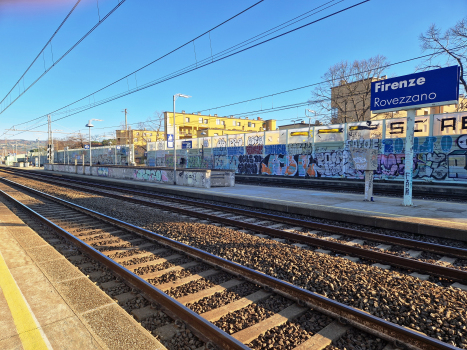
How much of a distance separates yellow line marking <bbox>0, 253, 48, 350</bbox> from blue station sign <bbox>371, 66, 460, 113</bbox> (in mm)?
11895

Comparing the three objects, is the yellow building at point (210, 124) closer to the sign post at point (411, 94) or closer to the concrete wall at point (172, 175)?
the concrete wall at point (172, 175)

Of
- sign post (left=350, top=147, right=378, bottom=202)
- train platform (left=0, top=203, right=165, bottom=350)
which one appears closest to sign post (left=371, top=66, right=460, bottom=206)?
sign post (left=350, top=147, right=378, bottom=202)

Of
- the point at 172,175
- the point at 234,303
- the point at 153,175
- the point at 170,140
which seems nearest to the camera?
the point at 234,303

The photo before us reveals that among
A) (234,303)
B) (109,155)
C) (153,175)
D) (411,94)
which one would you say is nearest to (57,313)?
(234,303)

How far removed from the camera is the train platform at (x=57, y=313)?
288cm

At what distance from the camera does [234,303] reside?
156 inches

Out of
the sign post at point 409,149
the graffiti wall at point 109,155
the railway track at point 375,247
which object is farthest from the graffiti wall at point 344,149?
the graffiti wall at point 109,155

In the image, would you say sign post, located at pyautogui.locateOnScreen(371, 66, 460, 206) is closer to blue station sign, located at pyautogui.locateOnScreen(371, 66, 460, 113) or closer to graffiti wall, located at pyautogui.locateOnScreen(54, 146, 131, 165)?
blue station sign, located at pyautogui.locateOnScreen(371, 66, 460, 113)

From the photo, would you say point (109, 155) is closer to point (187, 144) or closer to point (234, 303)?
point (187, 144)

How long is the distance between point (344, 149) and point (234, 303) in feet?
73.4

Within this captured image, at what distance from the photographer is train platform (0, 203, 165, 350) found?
2.88 metres

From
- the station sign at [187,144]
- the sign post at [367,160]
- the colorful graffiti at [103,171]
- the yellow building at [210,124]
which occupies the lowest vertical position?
the colorful graffiti at [103,171]

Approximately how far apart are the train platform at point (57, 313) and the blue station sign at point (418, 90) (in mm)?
11147

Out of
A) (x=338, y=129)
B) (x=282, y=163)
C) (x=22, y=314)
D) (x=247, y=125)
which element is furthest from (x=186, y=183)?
(x=247, y=125)
